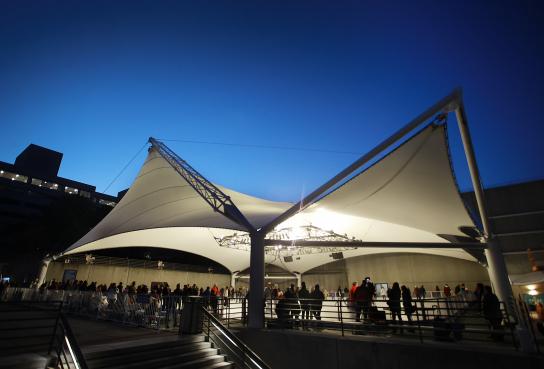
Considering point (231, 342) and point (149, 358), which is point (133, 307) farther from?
point (231, 342)

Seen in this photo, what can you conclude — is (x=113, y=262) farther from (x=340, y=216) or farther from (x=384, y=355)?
(x=384, y=355)

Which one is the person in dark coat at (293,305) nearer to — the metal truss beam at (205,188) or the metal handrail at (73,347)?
the metal truss beam at (205,188)

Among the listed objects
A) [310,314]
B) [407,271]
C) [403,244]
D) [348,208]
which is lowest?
[310,314]

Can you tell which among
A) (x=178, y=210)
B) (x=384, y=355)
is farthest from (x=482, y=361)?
(x=178, y=210)

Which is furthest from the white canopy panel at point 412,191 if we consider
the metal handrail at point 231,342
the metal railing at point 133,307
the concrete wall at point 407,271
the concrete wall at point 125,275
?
the concrete wall at point 125,275

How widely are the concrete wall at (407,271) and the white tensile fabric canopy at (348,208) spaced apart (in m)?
3.14

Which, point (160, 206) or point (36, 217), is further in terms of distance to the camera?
point (36, 217)

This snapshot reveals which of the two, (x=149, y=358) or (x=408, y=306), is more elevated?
(x=408, y=306)

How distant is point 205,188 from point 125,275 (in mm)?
14637

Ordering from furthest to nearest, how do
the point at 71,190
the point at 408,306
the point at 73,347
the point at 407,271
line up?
the point at 71,190, the point at 407,271, the point at 408,306, the point at 73,347

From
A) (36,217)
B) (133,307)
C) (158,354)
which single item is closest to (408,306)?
(158,354)

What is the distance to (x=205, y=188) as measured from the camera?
439 inches

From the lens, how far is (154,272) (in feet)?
76.5

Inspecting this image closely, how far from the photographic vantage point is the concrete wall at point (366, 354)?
5527 mm
